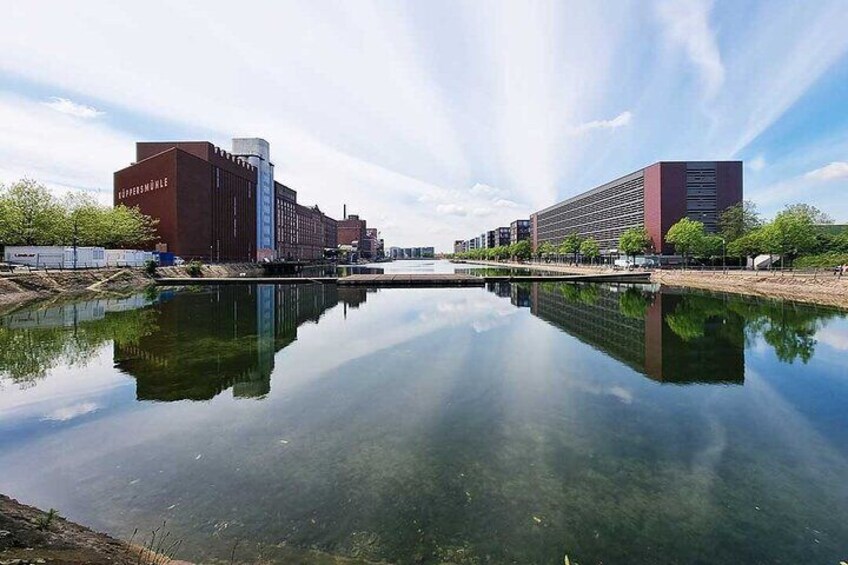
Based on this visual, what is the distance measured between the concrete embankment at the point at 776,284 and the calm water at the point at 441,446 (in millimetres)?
29979

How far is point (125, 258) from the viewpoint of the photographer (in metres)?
65.6

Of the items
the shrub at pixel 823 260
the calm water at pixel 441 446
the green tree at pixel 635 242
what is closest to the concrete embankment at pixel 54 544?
the calm water at pixel 441 446

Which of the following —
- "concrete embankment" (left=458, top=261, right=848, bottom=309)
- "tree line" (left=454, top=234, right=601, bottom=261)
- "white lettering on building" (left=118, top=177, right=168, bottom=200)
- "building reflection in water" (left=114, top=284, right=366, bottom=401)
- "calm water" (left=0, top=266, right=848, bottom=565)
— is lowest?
"calm water" (left=0, top=266, right=848, bottom=565)

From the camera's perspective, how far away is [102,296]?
44.9m

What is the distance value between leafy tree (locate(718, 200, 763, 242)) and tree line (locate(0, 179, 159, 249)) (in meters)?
120

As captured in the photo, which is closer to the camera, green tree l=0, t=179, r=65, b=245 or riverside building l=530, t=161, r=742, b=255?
green tree l=0, t=179, r=65, b=245

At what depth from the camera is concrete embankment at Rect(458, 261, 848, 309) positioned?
4475cm

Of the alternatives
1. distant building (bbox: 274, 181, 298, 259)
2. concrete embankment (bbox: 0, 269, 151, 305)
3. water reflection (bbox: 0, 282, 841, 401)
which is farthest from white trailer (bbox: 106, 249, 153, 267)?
distant building (bbox: 274, 181, 298, 259)

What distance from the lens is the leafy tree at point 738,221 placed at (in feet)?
309

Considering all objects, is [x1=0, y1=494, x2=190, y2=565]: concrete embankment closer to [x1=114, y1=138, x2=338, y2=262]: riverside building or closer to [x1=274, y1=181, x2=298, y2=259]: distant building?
[x1=114, y1=138, x2=338, y2=262]: riverside building

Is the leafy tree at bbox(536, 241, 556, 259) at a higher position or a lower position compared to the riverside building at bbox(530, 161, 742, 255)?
lower

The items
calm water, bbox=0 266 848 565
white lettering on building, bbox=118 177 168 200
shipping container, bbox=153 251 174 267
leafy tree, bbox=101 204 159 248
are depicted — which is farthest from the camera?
white lettering on building, bbox=118 177 168 200

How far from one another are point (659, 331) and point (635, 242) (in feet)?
268

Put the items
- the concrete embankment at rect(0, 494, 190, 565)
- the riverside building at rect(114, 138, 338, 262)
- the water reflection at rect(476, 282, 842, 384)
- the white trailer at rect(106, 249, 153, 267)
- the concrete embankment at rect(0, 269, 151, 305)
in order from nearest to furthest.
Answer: the concrete embankment at rect(0, 494, 190, 565)
the water reflection at rect(476, 282, 842, 384)
the concrete embankment at rect(0, 269, 151, 305)
the white trailer at rect(106, 249, 153, 267)
the riverside building at rect(114, 138, 338, 262)
